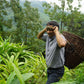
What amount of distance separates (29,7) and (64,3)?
3.51 metres

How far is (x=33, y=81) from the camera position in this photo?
74.9 inches

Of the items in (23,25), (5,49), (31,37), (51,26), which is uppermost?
(51,26)

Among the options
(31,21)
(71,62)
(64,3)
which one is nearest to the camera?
(71,62)

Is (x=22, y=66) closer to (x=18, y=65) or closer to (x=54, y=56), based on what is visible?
(x=18, y=65)

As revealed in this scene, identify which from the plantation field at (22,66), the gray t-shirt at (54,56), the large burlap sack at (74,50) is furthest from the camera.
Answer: the plantation field at (22,66)

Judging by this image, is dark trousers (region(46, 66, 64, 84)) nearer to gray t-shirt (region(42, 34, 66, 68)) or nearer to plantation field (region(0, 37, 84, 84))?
gray t-shirt (region(42, 34, 66, 68))

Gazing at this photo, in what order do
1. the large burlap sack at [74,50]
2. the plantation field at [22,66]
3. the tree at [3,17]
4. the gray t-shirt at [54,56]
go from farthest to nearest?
the tree at [3,17] < the plantation field at [22,66] < the large burlap sack at [74,50] < the gray t-shirt at [54,56]

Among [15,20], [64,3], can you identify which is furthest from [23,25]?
[64,3]

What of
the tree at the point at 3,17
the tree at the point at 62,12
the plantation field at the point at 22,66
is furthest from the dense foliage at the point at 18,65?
the tree at the point at 3,17

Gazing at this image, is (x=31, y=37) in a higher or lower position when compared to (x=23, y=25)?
lower

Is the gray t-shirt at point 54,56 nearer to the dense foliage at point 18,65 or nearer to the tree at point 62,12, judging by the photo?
the dense foliage at point 18,65

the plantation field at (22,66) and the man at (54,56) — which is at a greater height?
the man at (54,56)

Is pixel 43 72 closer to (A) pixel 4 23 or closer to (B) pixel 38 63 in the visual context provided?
(B) pixel 38 63

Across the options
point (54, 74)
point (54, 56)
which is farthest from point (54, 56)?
point (54, 74)
